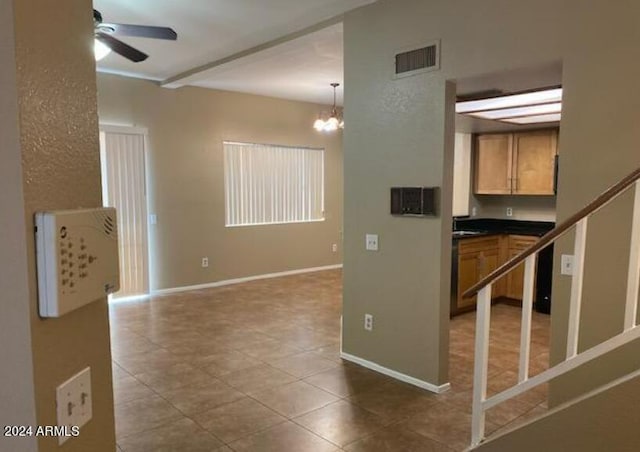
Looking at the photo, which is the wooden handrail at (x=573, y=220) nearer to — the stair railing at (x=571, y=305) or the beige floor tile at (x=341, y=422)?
the stair railing at (x=571, y=305)

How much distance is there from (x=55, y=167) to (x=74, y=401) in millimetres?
440

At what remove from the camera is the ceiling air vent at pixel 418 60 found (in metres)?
3.24

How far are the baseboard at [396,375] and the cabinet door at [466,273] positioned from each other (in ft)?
6.54

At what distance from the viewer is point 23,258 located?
0.75 metres

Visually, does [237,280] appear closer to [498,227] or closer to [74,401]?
[498,227]

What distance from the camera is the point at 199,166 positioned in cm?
689

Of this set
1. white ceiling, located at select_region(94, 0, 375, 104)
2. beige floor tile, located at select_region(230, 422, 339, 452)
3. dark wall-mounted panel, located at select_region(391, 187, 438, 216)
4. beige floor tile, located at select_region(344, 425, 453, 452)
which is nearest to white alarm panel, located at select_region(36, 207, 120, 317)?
beige floor tile, located at select_region(230, 422, 339, 452)

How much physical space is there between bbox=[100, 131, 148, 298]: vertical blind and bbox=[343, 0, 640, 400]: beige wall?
3559mm

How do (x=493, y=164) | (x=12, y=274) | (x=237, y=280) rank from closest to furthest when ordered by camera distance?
(x=12, y=274) → (x=493, y=164) → (x=237, y=280)

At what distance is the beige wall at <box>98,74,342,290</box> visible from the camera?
636 cm

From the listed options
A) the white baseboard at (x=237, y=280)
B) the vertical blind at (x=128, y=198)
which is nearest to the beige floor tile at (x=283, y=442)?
the vertical blind at (x=128, y=198)


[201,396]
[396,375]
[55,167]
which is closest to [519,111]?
[396,375]

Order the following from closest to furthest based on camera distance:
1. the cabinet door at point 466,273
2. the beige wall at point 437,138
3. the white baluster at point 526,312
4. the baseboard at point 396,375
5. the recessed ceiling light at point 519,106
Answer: the white baluster at point 526,312
the beige wall at point 437,138
the baseboard at point 396,375
the recessed ceiling light at point 519,106
the cabinet door at point 466,273

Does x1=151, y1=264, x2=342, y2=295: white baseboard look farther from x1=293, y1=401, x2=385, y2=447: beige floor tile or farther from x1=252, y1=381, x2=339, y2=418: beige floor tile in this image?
x1=293, y1=401, x2=385, y2=447: beige floor tile
